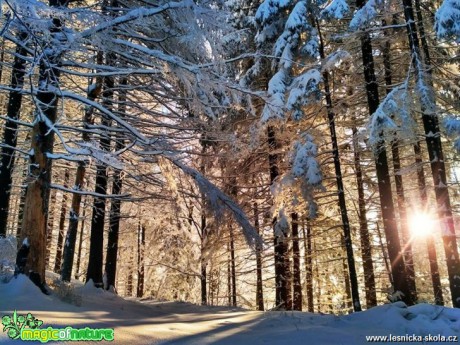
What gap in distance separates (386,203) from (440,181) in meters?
1.42

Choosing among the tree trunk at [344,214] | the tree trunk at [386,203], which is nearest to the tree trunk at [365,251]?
the tree trunk at [344,214]

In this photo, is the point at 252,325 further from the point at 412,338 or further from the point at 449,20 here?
the point at 449,20

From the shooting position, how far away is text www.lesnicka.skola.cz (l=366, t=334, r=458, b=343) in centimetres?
467

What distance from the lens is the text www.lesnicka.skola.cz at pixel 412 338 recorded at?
184 inches

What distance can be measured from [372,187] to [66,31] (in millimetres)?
11890

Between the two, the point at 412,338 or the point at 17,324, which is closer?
the point at 17,324

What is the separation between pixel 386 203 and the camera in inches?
365

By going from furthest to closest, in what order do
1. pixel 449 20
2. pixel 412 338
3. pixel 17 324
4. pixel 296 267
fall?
pixel 296 267, pixel 449 20, pixel 412 338, pixel 17 324

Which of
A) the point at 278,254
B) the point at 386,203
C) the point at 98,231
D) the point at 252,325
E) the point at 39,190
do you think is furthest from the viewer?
the point at 278,254

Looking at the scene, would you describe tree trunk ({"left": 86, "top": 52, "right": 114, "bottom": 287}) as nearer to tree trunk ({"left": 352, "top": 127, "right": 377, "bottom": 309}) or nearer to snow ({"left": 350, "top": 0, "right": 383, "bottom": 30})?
snow ({"left": 350, "top": 0, "right": 383, "bottom": 30})

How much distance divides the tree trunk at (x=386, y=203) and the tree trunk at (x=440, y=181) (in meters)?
1.10

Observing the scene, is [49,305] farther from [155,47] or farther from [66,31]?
[155,47]

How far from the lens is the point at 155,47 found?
7613 millimetres

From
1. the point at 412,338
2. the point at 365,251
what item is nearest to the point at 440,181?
the point at 412,338
